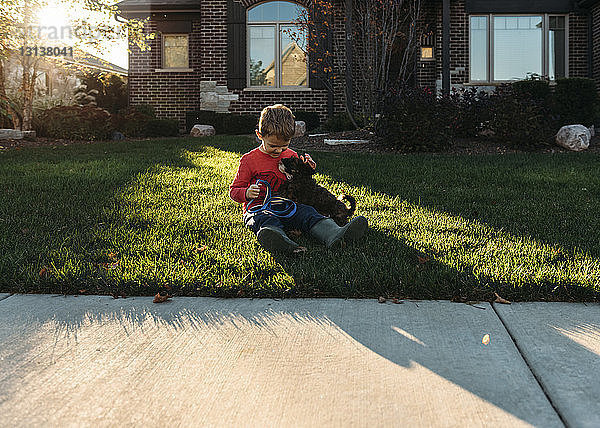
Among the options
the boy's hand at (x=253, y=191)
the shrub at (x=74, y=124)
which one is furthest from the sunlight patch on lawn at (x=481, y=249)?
the shrub at (x=74, y=124)

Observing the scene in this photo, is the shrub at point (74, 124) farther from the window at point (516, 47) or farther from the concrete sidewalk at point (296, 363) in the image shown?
the concrete sidewalk at point (296, 363)

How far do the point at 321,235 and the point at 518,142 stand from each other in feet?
20.3

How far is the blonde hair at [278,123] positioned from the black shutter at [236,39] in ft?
34.0

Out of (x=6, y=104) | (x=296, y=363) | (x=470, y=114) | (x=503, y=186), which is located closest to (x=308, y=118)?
(x=470, y=114)

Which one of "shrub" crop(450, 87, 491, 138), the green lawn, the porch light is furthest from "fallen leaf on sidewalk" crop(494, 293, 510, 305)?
the porch light

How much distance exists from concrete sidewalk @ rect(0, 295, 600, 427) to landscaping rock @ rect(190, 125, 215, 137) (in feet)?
34.0

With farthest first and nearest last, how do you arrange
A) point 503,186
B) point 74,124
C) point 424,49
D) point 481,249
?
point 424,49
point 74,124
point 503,186
point 481,249

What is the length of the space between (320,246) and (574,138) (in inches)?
270

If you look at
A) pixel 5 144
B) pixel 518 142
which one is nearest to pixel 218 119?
pixel 5 144

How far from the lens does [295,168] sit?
394cm

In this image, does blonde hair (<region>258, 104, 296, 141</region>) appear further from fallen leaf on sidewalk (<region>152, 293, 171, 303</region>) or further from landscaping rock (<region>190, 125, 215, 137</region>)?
landscaping rock (<region>190, 125, 215, 137</region>)

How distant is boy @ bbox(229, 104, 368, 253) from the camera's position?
3.49 m

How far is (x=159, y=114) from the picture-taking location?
15.2 m

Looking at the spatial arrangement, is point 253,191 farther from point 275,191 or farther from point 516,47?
point 516,47
